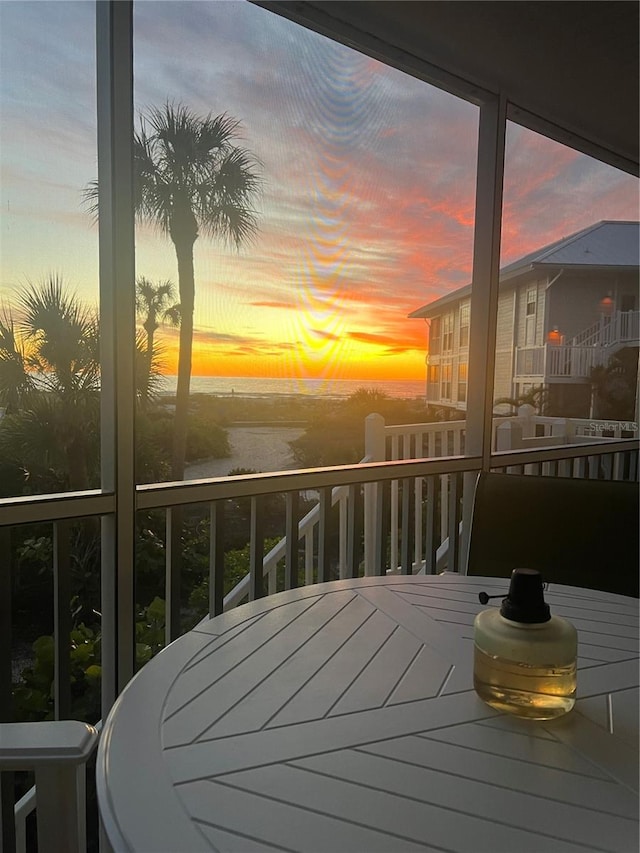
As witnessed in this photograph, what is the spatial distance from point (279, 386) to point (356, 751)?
251cm

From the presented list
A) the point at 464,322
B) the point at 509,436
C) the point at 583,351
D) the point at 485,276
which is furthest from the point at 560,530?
the point at 583,351

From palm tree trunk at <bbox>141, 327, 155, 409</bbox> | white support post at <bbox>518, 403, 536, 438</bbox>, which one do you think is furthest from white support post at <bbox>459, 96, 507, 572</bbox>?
palm tree trunk at <bbox>141, 327, 155, 409</bbox>

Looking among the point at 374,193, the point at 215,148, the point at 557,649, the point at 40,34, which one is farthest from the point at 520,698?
the point at 374,193

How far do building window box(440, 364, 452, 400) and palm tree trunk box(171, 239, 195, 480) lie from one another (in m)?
1.81

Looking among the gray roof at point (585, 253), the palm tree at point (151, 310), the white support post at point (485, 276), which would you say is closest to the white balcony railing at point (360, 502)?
the white support post at point (485, 276)

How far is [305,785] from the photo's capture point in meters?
0.68

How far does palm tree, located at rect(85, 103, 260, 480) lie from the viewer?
2635 millimetres

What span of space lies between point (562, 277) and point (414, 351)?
122cm

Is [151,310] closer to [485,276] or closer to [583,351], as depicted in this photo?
[485,276]

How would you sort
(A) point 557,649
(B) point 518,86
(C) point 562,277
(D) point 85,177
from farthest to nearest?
1. (C) point 562,277
2. (B) point 518,86
3. (D) point 85,177
4. (A) point 557,649

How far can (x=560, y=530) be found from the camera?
5.96 ft

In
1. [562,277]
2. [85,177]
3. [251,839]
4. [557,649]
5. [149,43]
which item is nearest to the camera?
[251,839]

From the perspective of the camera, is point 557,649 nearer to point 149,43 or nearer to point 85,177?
point 85,177

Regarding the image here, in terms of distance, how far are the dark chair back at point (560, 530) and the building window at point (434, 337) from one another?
2.09 metres
